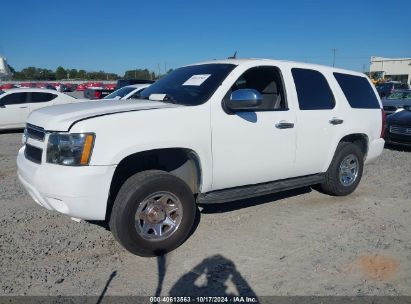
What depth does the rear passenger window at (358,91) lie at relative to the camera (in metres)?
5.56

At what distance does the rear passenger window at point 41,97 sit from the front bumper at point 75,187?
10565mm

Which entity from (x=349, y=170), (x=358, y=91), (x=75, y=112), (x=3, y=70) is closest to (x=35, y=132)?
(x=75, y=112)

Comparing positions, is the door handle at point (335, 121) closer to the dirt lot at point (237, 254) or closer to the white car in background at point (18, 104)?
the dirt lot at point (237, 254)

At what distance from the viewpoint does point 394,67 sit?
71.4m

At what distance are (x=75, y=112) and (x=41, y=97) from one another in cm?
1068

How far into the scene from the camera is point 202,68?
4.70 meters

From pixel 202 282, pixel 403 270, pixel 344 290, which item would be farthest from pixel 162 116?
pixel 403 270

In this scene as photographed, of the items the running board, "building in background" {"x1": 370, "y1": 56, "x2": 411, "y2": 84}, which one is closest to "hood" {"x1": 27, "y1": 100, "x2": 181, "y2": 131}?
the running board

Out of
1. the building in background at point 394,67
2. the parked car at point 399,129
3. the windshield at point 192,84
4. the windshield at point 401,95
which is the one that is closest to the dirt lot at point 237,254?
the windshield at point 192,84

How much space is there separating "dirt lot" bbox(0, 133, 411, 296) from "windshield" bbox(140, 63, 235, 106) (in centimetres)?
155

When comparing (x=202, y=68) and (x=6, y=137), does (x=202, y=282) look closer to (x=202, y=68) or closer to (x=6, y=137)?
(x=202, y=68)

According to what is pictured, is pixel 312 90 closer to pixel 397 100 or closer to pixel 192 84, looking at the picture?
pixel 192 84

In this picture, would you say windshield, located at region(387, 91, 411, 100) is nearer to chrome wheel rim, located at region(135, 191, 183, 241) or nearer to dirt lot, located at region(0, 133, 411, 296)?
dirt lot, located at region(0, 133, 411, 296)

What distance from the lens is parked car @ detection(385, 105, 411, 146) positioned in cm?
964
